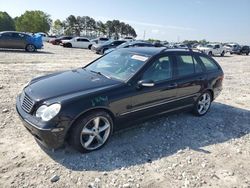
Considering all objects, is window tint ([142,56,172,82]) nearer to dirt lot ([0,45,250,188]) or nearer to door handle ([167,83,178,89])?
door handle ([167,83,178,89])

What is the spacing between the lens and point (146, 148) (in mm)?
4398

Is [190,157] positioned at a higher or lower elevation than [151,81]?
lower

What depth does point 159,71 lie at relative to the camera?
4906mm

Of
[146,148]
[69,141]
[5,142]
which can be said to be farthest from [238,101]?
[5,142]

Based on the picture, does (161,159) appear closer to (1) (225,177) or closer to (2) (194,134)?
(1) (225,177)

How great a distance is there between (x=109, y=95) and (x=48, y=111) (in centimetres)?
96

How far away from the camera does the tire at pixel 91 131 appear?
3.82 metres

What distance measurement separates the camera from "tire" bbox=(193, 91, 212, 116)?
5980 millimetres

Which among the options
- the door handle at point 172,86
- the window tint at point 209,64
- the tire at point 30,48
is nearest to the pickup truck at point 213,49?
the tire at point 30,48

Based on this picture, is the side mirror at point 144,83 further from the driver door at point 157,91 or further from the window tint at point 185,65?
the window tint at point 185,65

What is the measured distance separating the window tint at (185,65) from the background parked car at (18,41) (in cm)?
1689

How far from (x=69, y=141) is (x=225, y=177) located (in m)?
2.37

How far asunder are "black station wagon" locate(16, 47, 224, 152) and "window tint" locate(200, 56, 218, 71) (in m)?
0.14

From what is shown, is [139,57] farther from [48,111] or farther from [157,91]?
[48,111]
